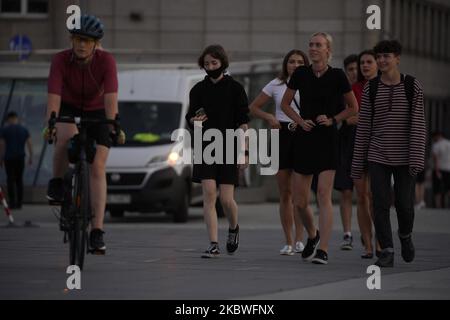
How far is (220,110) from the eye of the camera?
47.6 feet

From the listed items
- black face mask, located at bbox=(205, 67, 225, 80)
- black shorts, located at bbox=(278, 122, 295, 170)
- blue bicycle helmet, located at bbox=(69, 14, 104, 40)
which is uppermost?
blue bicycle helmet, located at bbox=(69, 14, 104, 40)

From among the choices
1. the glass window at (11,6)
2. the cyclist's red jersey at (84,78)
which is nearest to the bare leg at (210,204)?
the cyclist's red jersey at (84,78)

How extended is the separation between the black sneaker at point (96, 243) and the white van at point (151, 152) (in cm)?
1102

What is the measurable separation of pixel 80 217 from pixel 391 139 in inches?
121

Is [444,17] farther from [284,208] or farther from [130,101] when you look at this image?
[284,208]

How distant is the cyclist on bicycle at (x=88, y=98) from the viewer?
12156mm

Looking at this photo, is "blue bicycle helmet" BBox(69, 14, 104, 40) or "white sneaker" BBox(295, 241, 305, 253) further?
"white sneaker" BBox(295, 241, 305, 253)

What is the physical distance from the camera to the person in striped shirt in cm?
1317

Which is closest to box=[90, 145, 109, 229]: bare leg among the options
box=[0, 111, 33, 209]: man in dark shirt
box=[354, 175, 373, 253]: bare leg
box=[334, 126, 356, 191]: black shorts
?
box=[354, 175, 373, 253]: bare leg

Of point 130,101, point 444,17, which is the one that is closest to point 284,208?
point 130,101

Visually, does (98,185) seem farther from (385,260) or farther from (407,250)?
(407,250)

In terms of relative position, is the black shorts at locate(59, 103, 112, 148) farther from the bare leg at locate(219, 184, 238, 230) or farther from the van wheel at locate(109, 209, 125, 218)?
the van wheel at locate(109, 209, 125, 218)

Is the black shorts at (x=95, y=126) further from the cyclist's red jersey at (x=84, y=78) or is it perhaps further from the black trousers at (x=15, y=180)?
the black trousers at (x=15, y=180)
